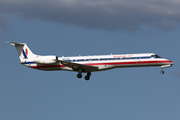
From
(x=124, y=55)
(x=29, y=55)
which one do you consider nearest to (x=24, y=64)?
(x=29, y=55)

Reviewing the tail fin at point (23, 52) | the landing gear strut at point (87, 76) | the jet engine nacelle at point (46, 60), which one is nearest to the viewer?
the jet engine nacelle at point (46, 60)

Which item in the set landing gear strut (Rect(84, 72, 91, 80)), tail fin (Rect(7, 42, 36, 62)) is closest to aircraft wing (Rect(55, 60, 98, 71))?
landing gear strut (Rect(84, 72, 91, 80))

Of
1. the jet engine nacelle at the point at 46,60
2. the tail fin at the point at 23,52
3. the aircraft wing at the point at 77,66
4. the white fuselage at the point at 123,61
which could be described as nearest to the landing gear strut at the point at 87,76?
the white fuselage at the point at 123,61

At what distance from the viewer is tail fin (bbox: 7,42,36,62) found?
171ft

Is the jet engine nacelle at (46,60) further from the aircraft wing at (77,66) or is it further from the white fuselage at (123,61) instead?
the white fuselage at (123,61)

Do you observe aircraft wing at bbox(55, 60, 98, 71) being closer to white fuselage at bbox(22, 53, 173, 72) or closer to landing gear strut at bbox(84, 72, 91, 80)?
white fuselage at bbox(22, 53, 173, 72)

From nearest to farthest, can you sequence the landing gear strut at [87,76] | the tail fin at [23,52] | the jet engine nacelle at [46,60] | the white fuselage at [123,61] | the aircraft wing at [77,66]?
the white fuselage at [123,61]
the aircraft wing at [77,66]
the jet engine nacelle at [46,60]
the landing gear strut at [87,76]
the tail fin at [23,52]

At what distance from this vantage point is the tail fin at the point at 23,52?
52031mm

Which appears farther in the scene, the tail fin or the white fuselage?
the tail fin

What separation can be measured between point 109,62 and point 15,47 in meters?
16.5

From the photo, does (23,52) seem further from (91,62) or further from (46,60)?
(91,62)

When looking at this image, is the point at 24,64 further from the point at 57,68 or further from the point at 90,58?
the point at 90,58

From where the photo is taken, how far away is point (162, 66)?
46.3 meters

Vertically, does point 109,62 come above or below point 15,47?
below
